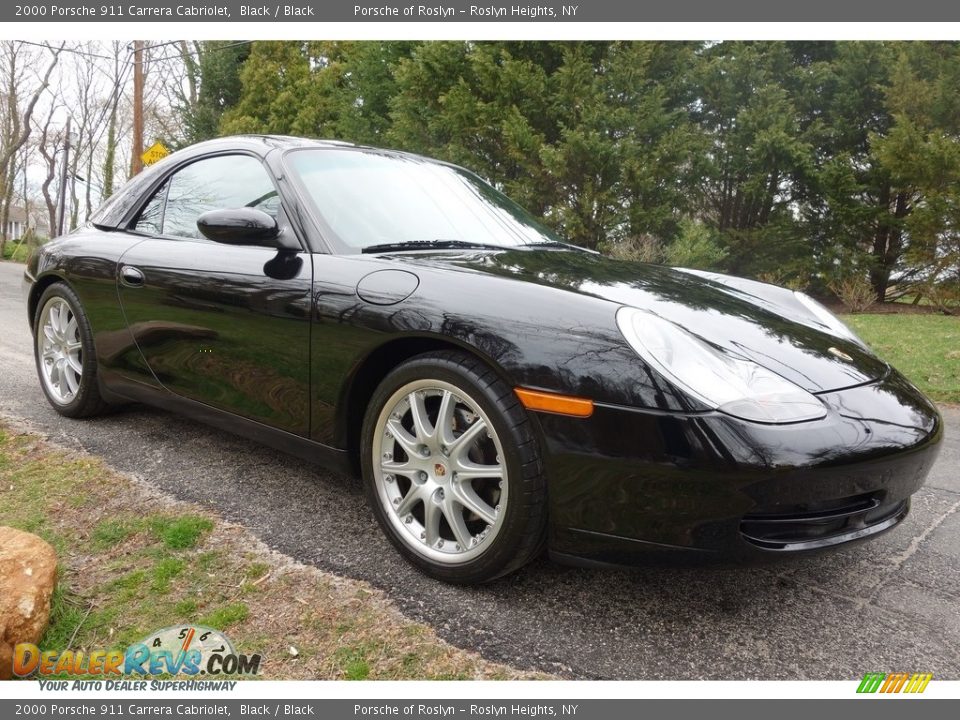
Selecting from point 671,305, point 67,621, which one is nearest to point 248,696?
point 67,621

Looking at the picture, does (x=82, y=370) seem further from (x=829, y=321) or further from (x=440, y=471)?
(x=829, y=321)

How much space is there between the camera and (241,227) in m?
2.40

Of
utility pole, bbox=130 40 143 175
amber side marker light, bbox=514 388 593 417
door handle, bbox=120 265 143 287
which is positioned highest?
utility pole, bbox=130 40 143 175

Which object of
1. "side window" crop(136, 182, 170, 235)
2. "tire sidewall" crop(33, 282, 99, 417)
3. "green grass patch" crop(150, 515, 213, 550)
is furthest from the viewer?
"tire sidewall" crop(33, 282, 99, 417)

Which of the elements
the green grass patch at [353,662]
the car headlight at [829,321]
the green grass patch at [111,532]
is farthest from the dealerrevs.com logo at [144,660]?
the car headlight at [829,321]

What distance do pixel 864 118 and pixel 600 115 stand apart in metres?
5.25

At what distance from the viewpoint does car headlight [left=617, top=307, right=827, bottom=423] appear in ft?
5.64

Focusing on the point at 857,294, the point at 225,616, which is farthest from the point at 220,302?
the point at 857,294

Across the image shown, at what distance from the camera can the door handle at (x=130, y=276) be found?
303 cm

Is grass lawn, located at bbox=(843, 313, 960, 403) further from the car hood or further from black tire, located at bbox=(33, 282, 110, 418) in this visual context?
black tire, located at bbox=(33, 282, 110, 418)

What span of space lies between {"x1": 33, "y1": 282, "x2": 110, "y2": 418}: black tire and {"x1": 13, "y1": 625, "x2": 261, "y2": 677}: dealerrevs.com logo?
77.1 inches

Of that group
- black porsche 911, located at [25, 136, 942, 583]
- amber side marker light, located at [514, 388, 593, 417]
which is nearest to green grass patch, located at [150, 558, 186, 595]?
black porsche 911, located at [25, 136, 942, 583]

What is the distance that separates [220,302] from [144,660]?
1.34 m

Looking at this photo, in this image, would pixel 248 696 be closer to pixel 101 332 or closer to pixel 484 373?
pixel 484 373
